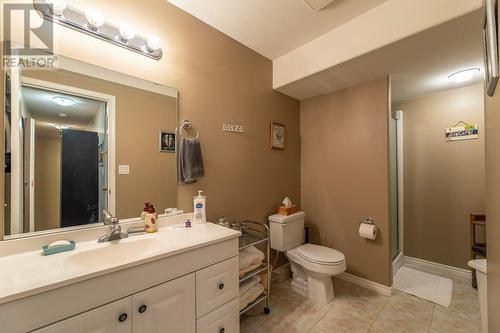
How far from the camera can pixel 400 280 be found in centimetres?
232

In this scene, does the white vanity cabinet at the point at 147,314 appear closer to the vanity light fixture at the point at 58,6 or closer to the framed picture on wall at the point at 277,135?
the vanity light fixture at the point at 58,6

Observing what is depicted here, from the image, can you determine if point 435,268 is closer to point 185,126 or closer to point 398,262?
point 398,262

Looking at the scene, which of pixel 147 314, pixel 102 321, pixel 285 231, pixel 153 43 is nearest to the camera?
pixel 102 321

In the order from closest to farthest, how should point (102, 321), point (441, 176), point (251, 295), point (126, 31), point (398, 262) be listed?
point (102, 321), point (126, 31), point (251, 295), point (441, 176), point (398, 262)

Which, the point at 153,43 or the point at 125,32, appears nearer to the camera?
the point at 125,32

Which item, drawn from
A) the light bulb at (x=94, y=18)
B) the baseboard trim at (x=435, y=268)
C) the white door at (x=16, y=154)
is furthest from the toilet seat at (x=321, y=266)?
the light bulb at (x=94, y=18)

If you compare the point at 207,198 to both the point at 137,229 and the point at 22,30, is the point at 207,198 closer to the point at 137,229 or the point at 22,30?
the point at 137,229

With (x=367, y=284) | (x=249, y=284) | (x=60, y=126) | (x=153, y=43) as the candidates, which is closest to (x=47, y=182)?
(x=60, y=126)

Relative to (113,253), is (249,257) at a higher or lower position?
lower

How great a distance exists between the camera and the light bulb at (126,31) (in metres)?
1.30

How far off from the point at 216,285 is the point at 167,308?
0.29 meters

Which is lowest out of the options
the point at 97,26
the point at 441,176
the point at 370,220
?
the point at 370,220

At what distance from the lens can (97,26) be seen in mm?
1211

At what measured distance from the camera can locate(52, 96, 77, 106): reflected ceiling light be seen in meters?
1.17
